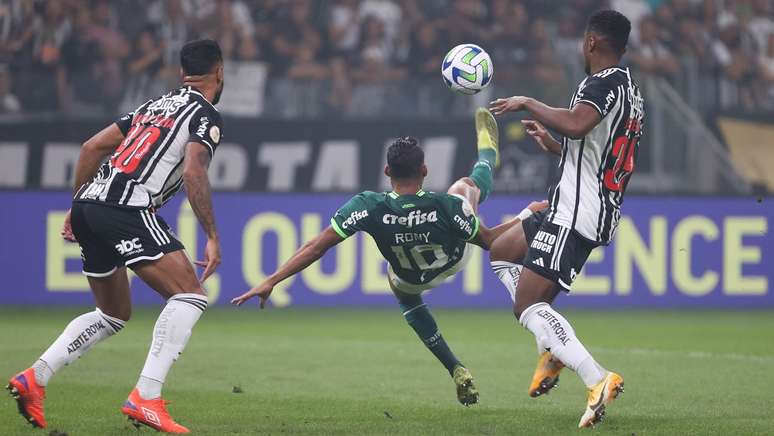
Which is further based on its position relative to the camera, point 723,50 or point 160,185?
point 723,50

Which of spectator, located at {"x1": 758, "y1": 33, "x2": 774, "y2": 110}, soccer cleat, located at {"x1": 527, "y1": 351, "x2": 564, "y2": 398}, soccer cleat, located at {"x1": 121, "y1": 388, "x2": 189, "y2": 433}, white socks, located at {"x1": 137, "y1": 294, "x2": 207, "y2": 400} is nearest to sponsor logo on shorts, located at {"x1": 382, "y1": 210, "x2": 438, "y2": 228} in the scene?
soccer cleat, located at {"x1": 527, "y1": 351, "x2": 564, "y2": 398}

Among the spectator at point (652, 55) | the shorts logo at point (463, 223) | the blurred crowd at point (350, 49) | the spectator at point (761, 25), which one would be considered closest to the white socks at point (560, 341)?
the shorts logo at point (463, 223)

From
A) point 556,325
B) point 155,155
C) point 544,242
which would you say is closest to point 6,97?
point 155,155

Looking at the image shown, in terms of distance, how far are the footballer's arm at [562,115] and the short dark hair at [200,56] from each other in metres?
1.74

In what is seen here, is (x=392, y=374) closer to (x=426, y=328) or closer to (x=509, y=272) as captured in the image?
(x=426, y=328)

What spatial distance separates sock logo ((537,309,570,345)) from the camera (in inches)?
282

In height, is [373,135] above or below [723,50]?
below

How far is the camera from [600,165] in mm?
7348

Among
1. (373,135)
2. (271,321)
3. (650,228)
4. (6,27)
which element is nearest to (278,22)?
(373,135)

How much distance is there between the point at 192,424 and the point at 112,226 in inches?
53.4

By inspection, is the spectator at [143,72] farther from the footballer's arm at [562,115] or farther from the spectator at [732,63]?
the footballer's arm at [562,115]

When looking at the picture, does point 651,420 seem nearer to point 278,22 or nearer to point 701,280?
point 701,280

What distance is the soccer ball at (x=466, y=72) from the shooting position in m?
8.27

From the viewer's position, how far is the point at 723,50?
18828 millimetres
